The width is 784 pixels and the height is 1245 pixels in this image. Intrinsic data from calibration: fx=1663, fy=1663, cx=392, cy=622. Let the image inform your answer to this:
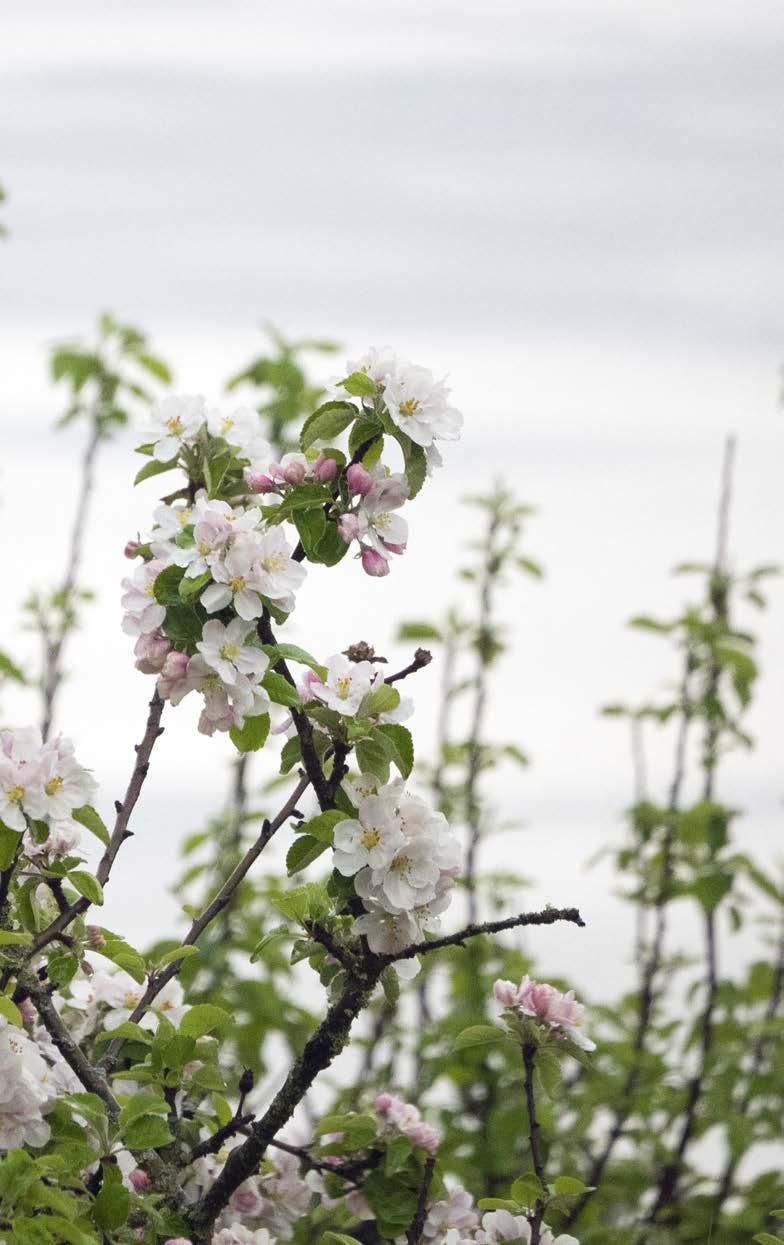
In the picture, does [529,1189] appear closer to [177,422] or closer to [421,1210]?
[421,1210]

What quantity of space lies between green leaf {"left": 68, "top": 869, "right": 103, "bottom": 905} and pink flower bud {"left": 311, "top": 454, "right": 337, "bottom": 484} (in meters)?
0.62

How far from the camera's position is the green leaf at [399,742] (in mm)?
2207

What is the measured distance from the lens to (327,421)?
7.54ft

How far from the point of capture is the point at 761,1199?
4.22 meters

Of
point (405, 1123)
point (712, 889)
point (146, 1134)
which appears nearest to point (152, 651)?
point (146, 1134)

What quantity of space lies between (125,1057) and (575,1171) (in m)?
2.19

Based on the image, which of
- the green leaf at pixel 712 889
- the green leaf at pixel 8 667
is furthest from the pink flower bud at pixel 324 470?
the green leaf at pixel 712 889

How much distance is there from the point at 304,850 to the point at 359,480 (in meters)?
0.51

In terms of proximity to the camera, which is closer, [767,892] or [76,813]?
[76,813]

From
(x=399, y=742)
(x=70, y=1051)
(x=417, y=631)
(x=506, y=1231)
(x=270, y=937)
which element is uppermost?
(x=417, y=631)

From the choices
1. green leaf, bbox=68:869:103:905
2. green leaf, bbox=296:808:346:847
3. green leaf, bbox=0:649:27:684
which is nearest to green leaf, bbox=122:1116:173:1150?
green leaf, bbox=68:869:103:905

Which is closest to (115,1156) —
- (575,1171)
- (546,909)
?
(546,909)

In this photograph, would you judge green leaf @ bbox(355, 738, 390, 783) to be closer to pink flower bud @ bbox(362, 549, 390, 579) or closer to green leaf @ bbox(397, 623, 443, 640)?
pink flower bud @ bbox(362, 549, 390, 579)

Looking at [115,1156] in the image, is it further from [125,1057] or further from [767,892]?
[767,892]
